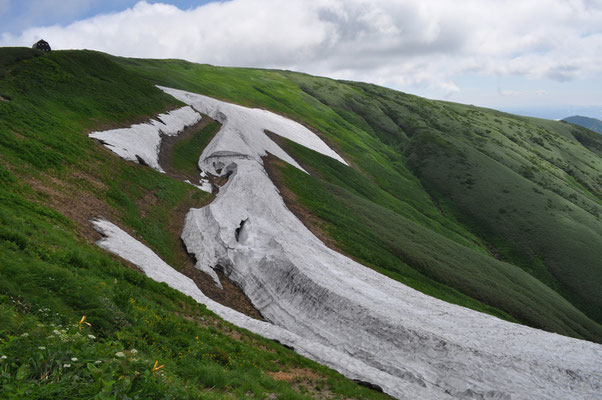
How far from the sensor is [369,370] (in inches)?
984

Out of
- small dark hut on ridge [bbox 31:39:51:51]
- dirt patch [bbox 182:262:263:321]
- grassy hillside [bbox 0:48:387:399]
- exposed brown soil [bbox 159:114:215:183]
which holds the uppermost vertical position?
small dark hut on ridge [bbox 31:39:51:51]

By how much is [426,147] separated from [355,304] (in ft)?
430

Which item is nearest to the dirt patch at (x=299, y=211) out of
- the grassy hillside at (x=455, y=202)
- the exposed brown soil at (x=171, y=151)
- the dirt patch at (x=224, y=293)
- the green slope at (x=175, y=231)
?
the green slope at (x=175, y=231)

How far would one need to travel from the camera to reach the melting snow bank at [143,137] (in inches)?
1752

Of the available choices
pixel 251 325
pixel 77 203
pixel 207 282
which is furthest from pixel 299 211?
pixel 77 203

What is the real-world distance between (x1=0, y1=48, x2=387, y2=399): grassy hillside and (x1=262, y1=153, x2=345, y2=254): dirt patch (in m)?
13.7

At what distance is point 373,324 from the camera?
1202 inches

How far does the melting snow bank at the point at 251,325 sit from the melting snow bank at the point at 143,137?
20.1 m

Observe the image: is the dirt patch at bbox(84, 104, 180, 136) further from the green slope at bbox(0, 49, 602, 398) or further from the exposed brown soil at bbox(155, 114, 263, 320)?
the exposed brown soil at bbox(155, 114, 263, 320)

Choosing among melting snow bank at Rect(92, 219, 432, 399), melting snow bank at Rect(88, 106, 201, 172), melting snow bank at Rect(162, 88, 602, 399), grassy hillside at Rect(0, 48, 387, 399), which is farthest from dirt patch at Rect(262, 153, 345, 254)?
melting snow bank at Rect(92, 219, 432, 399)

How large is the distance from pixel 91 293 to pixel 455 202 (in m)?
117

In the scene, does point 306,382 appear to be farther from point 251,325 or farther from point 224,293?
point 224,293

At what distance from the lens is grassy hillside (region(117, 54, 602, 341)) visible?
5434cm

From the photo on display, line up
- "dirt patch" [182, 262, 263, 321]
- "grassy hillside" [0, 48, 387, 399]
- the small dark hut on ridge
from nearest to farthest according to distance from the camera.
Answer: "grassy hillside" [0, 48, 387, 399] → "dirt patch" [182, 262, 263, 321] → the small dark hut on ridge
